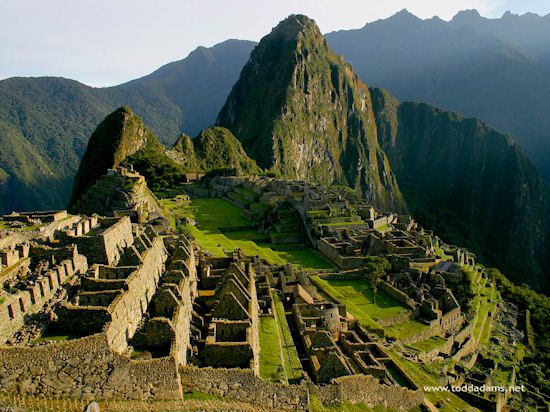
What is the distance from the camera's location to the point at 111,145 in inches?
4311

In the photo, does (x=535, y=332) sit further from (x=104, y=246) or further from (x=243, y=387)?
(x=104, y=246)

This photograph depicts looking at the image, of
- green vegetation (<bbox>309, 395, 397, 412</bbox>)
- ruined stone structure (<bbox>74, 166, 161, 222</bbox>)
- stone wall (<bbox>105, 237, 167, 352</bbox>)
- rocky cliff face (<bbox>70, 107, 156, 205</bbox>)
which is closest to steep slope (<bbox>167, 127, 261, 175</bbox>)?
rocky cliff face (<bbox>70, 107, 156, 205</bbox>)

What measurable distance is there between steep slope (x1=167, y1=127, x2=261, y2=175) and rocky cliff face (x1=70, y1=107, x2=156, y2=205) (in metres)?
11.4

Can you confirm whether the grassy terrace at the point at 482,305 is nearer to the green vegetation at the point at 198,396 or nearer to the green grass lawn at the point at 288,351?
the green grass lawn at the point at 288,351

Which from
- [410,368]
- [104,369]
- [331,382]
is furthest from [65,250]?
[410,368]

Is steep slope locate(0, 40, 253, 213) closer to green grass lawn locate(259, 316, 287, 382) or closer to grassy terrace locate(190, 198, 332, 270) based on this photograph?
grassy terrace locate(190, 198, 332, 270)

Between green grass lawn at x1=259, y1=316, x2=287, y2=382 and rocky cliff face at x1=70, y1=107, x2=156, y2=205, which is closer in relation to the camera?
green grass lawn at x1=259, y1=316, x2=287, y2=382

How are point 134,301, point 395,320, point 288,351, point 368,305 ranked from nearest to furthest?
point 134,301
point 288,351
point 395,320
point 368,305

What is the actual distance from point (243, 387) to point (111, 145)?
105 meters

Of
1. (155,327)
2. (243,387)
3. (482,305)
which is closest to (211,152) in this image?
(482,305)

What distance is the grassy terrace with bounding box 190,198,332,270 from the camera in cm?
4048

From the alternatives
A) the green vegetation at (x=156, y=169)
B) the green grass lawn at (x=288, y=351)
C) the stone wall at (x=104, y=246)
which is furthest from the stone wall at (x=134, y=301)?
the green vegetation at (x=156, y=169)

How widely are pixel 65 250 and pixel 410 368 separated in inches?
755

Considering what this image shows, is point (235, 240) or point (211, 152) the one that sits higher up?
point (211, 152)
